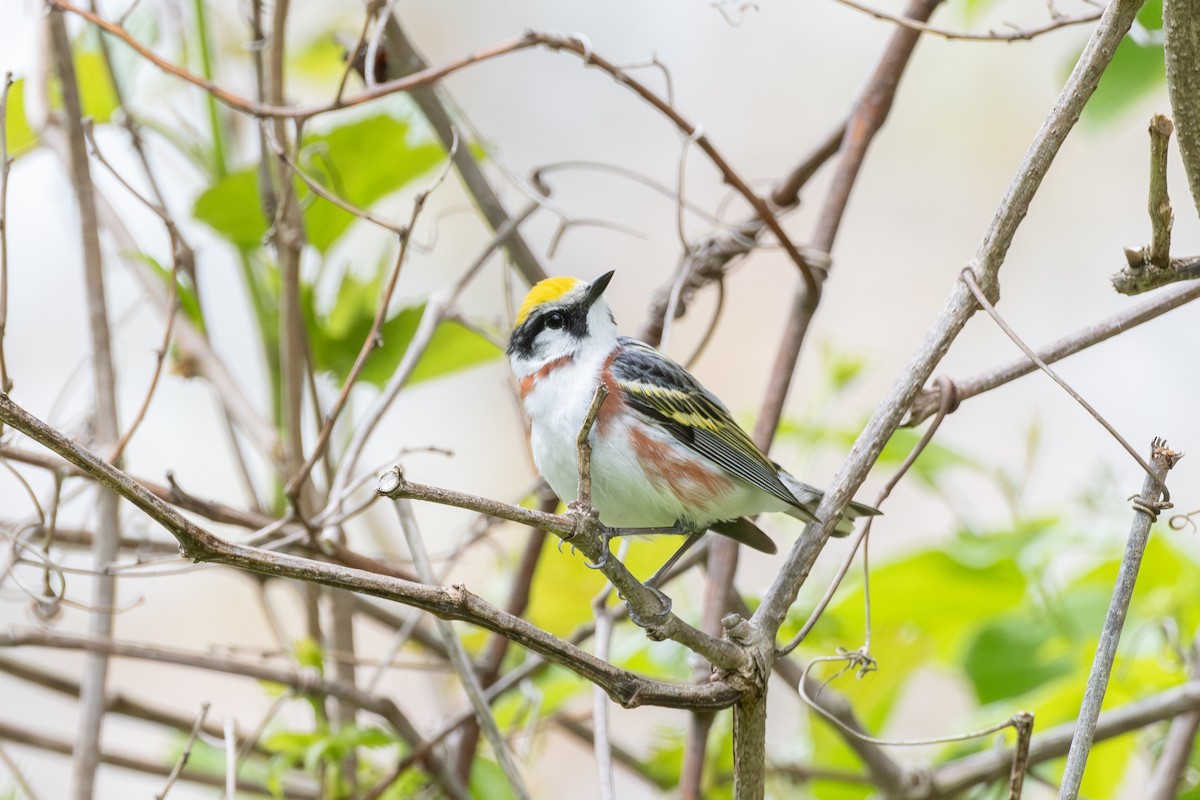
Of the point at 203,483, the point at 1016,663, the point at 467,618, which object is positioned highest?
the point at 203,483

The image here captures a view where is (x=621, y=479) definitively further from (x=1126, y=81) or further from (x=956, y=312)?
(x=1126, y=81)

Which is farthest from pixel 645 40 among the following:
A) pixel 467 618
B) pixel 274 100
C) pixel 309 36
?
pixel 467 618

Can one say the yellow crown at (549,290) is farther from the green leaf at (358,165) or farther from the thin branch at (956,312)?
the thin branch at (956,312)

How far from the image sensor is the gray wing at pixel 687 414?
185 cm

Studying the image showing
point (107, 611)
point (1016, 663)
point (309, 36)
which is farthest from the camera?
point (309, 36)

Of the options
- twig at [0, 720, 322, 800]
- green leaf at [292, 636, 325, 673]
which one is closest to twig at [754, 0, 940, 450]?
green leaf at [292, 636, 325, 673]

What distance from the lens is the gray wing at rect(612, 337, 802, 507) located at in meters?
1.85

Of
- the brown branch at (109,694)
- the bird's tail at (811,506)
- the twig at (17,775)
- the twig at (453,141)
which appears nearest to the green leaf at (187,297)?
the twig at (453,141)

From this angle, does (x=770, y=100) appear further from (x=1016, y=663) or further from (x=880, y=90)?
(x=1016, y=663)

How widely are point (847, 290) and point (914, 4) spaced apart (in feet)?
9.03

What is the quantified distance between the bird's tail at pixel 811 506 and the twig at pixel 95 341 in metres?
1.16

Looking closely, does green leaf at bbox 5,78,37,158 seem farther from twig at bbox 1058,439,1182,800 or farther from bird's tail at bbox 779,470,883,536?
twig at bbox 1058,439,1182,800

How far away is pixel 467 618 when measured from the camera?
103cm

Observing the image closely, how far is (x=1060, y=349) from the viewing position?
141cm
